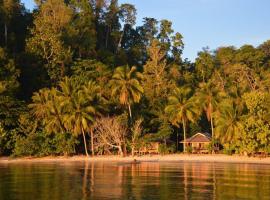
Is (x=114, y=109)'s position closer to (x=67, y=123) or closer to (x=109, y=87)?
(x=109, y=87)

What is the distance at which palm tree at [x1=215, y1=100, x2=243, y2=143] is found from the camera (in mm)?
57344

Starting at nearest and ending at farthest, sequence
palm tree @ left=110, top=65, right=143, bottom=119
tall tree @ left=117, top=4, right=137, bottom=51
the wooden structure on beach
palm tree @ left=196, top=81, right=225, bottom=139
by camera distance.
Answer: palm tree @ left=196, top=81, right=225, bottom=139 → the wooden structure on beach → palm tree @ left=110, top=65, right=143, bottom=119 → tall tree @ left=117, top=4, right=137, bottom=51

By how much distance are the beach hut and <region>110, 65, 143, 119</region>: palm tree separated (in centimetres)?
892

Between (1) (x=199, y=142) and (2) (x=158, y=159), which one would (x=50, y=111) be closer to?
(2) (x=158, y=159)

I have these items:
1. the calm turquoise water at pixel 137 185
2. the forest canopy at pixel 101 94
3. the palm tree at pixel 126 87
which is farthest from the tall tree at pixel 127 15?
the calm turquoise water at pixel 137 185

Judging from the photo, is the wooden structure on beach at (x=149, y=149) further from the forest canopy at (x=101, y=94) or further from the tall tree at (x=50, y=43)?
the tall tree at (x=50, y=43)

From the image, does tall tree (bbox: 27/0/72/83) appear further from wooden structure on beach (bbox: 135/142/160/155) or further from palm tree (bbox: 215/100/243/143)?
palm tree (bbox: 215/100/243/143)

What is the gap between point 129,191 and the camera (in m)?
29.1

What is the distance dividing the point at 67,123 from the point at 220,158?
63.7ft

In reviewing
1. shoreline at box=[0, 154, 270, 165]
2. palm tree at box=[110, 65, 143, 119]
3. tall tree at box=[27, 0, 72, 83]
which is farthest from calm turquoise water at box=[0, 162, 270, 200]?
tall tree at box=[27, 0, 72, 83]

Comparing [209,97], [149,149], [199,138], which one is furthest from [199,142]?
[149,149]

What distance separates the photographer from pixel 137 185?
32062 millimetres

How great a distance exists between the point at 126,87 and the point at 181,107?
774 cm

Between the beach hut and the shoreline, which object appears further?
the beach hut
